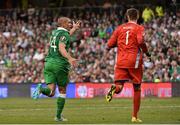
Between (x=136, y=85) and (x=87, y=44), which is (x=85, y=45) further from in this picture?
(x=136, y=85)

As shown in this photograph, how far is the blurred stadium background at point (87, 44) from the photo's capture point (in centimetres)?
3203

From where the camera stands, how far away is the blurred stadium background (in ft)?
105

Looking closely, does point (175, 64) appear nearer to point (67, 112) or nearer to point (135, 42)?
point (67, 112)

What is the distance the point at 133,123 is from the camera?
15.4m

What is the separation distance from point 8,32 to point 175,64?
10065 mm

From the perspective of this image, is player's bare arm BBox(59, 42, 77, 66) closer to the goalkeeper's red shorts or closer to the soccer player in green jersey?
the soccer player in green jersey

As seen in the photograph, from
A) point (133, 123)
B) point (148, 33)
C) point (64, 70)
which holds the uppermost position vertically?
point (148, 33)

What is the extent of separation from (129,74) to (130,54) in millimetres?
457

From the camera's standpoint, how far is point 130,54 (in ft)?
53.7

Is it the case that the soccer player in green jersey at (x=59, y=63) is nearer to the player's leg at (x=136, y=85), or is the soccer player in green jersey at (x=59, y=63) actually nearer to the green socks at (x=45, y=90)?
the green socks at (x=45, y=90)

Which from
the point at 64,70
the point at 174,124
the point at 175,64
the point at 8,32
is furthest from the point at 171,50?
the point at 174,124

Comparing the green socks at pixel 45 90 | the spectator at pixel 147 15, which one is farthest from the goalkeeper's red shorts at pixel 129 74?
the spectator at pixel 147 15

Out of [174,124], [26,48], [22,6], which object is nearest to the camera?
[174,124]

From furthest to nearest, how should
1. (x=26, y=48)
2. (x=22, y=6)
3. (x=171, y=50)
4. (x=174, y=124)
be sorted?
1. (x=22, y=6)
2. (x=26, y=48)
3. (x=171, y=50)
4. (x=174, y=124)
